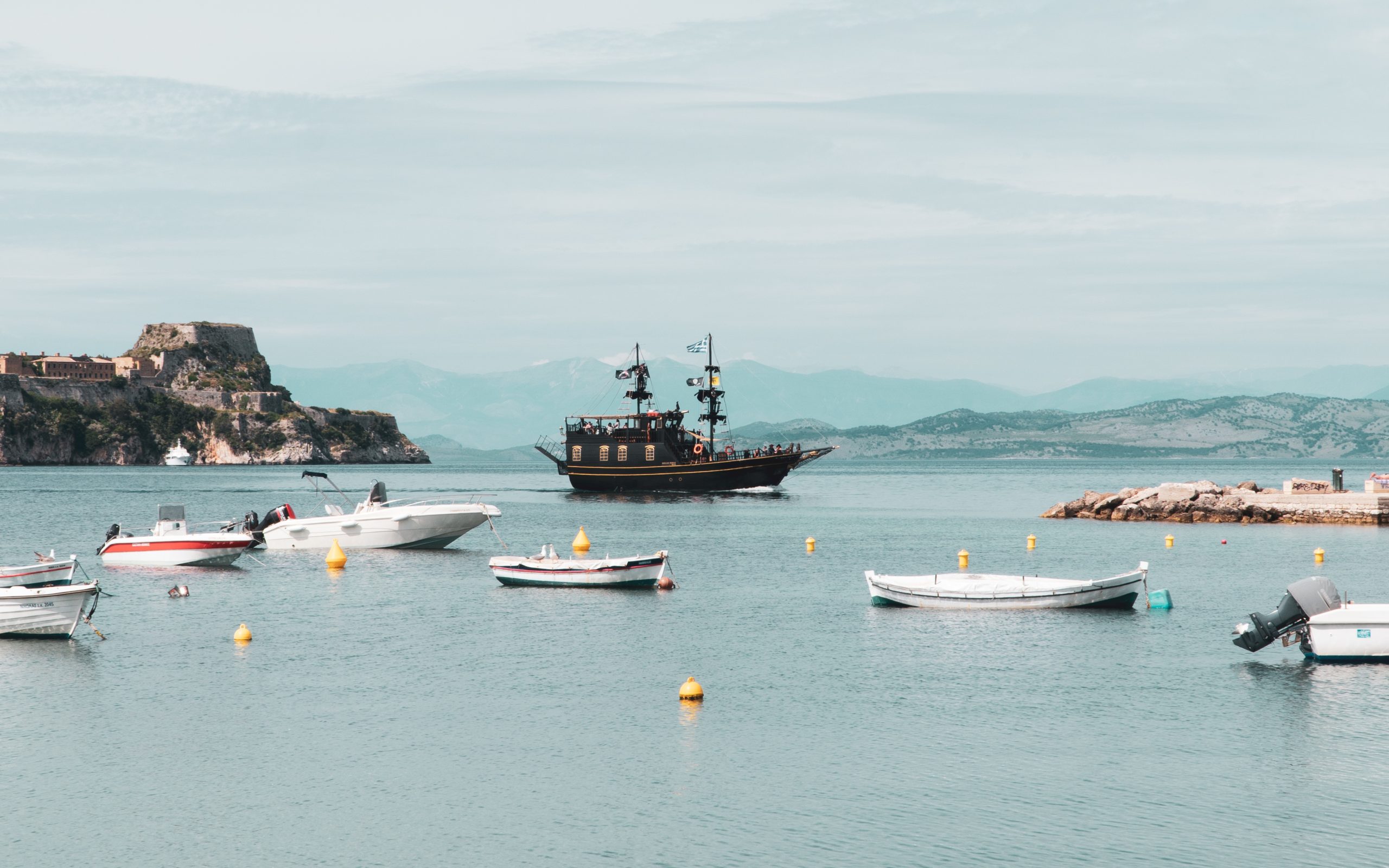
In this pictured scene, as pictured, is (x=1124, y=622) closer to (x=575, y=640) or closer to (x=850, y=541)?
(x=575, y=640)

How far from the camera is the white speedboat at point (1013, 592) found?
43.3 meters

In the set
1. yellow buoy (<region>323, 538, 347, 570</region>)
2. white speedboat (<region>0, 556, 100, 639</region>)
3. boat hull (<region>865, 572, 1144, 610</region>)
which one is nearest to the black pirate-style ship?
yellow buoy (<region>323, 538, 347, 570</region>)

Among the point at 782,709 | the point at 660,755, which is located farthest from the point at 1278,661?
the point at 660,755

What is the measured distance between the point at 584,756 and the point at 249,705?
8.94 meters

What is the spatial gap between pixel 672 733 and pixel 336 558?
35.9m

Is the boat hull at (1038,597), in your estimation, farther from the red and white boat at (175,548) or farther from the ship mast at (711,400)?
the ship mast at (711,400)

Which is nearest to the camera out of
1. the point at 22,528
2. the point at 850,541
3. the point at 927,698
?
the point at 927,698

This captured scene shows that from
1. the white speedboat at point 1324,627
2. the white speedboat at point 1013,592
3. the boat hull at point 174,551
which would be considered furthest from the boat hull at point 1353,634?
the boat hull at point 174,551

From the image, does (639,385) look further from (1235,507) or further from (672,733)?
(672,733)

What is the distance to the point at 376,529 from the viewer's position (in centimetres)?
6544

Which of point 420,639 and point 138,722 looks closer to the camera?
point 138,722

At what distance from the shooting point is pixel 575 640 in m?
38.2

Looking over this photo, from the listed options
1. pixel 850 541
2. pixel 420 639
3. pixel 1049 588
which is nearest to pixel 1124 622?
pixel 1049 588

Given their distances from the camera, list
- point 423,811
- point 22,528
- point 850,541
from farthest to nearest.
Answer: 1. point 22,528
2. point 850,541
3. point 423,811
